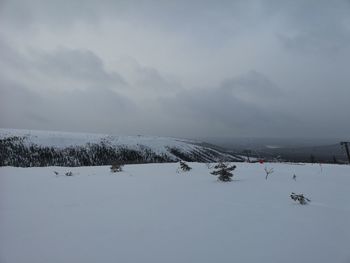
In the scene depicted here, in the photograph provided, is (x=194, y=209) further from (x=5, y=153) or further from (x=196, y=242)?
(x=5, y=153)

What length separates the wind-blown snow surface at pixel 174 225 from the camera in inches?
104

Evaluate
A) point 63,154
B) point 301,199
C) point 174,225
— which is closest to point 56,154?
point 63,154

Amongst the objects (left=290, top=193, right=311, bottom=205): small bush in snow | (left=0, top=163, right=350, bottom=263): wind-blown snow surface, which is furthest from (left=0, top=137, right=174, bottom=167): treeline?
(left=290, top=193, right=311, bottom=205): small bush in snow

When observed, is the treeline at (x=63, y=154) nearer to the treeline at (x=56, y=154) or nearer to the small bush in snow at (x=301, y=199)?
the treeline at (x=56, y=154)

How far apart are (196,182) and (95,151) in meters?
77.2

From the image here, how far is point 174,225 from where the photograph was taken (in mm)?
3500

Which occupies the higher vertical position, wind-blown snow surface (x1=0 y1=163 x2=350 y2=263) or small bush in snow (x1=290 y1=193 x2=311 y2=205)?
small bush in snow (x1=290 y1=193 x2=311 y2=205)

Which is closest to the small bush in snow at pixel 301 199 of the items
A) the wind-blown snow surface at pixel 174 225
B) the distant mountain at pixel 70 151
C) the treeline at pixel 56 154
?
the wind-blown snow surface at pixel 174 225

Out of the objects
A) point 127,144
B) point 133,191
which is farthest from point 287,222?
point 127,144

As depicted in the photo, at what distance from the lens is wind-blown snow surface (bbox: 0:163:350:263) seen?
2.65m

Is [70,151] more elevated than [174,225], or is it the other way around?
[70,151]

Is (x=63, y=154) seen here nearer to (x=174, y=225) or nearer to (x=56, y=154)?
(x=56, y=154)

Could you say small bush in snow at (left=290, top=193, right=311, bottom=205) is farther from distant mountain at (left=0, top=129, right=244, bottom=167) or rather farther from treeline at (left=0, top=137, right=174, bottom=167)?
treeline at (left=0, top=137, right=174, bottom=167)

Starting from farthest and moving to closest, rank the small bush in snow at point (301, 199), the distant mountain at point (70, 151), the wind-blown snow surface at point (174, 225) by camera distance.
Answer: the distant mountain at point (70, 151), the small bush in snow at point (301, 199), the wind-blown snow surface at point (174, 225)
